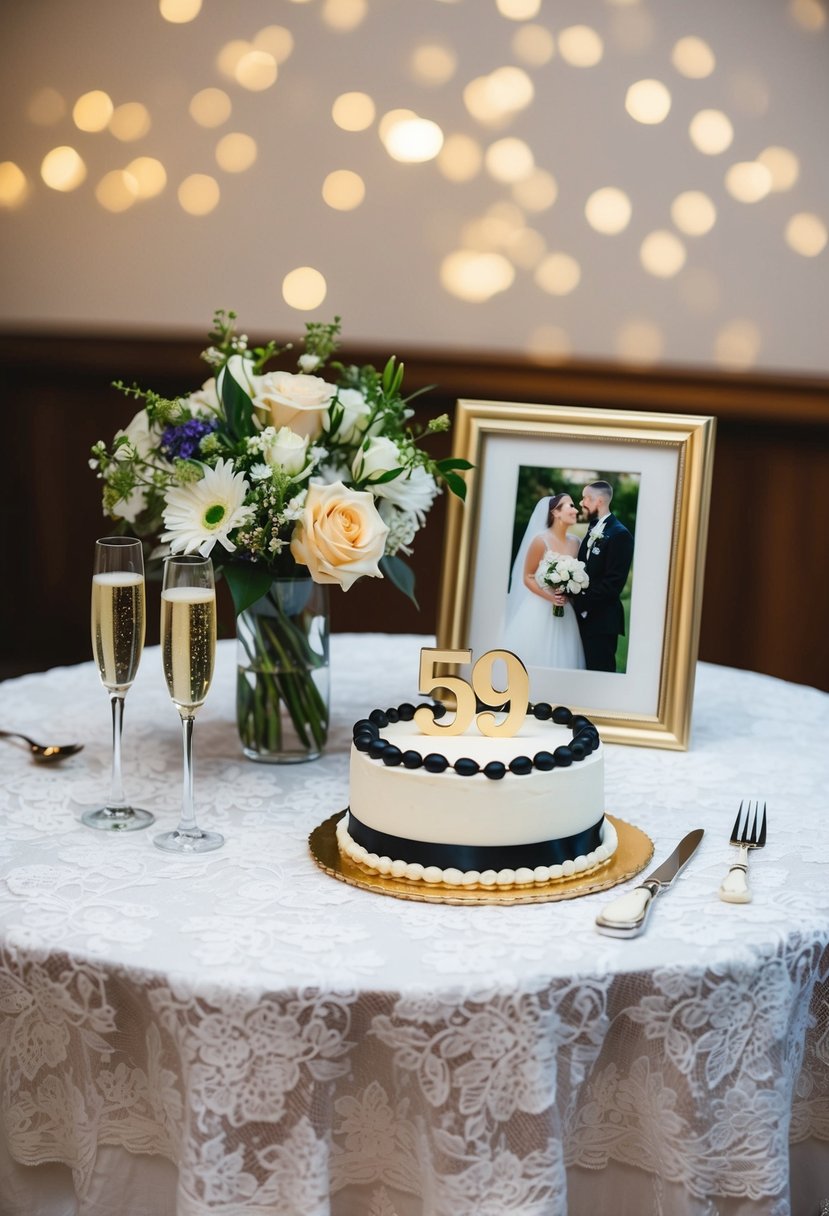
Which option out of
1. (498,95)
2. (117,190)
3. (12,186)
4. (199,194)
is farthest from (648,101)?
(12,186)

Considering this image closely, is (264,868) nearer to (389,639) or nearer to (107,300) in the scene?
(389,639)

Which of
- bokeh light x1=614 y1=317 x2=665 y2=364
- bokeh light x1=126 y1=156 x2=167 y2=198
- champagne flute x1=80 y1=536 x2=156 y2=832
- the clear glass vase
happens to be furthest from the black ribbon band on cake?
bokeh light x1=126 y1=156 x2=167 y2=198

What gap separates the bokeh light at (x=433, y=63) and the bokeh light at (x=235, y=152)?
532 mm

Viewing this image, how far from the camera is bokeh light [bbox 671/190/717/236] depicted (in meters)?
3.53

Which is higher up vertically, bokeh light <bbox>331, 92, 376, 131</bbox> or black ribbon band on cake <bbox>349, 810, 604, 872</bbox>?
bokeh light <bbox>331, 92, 376, 131</bbox>

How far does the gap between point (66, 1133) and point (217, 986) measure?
0.31m

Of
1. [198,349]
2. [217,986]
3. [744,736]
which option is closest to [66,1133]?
[217,986]

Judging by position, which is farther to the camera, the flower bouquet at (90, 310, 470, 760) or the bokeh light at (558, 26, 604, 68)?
the bokeh light at (558, 26, 604, 68)

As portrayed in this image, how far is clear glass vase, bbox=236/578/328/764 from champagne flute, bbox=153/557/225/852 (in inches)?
14.3

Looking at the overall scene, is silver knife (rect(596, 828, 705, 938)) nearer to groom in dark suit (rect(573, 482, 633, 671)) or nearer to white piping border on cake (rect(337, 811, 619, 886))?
white piping border on cake (rect(337, 811, 619, 886))

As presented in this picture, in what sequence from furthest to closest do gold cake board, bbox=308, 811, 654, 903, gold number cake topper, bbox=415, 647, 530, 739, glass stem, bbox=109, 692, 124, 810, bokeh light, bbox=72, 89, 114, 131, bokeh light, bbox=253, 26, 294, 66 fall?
1. bokeh light, bbox=72, 89, 114, 131
2. bokeh light, bbox=253, 26, 294, 66
3. glass stem, bbox=109, 692, 124, 810
4. gold number cake topper, bbox=415, 647, 530, 739
5. gold cake board, bbox=308, 811, 654, 903

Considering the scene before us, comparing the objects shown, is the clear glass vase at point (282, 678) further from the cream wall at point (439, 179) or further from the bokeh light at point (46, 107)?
the bokeh light at point (46, 107)

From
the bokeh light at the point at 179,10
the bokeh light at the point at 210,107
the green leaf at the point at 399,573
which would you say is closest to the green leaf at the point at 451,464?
the green leaf at the point at 399,573

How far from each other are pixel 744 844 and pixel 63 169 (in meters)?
3.27
